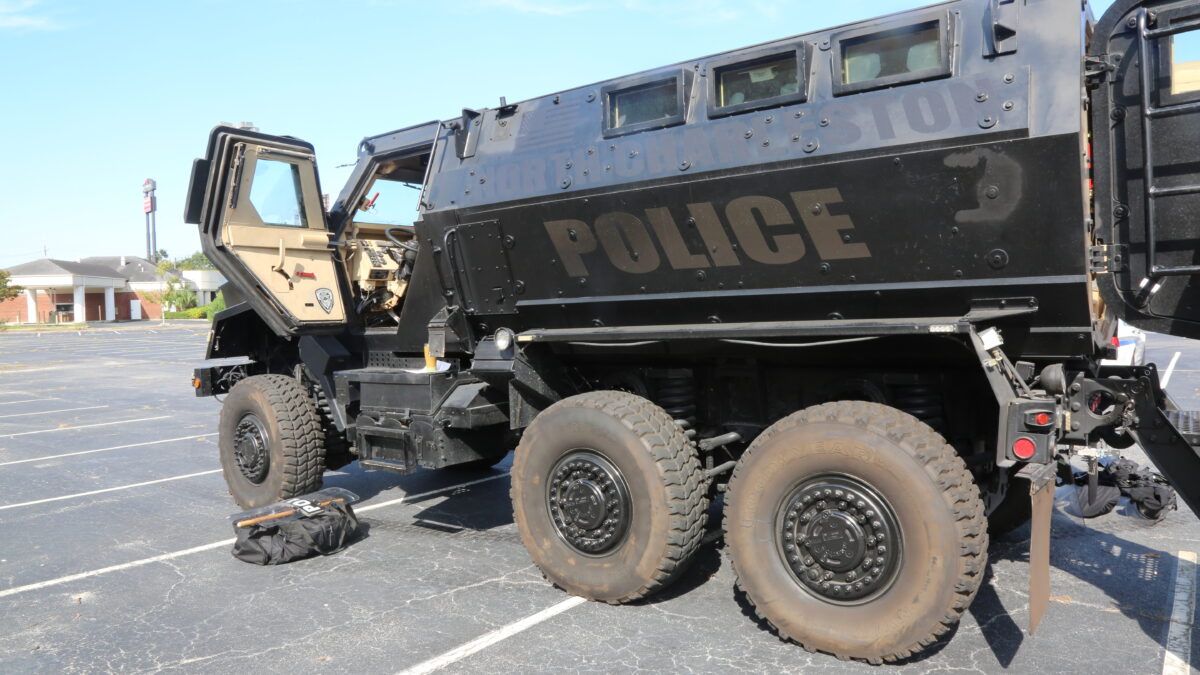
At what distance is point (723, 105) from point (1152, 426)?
246 centimetres

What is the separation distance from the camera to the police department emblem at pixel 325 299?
6.80 m

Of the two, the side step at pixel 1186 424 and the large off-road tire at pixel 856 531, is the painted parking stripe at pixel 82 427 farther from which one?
the side step at pixel 1186 424

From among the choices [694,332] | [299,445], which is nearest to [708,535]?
[694,332]

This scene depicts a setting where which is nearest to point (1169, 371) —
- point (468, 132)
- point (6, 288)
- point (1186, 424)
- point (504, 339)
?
point (1186, 424)

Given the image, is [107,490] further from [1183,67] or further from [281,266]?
[1183,67]

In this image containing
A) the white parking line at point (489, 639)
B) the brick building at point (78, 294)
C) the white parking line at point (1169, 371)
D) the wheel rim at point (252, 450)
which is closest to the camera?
the white parking line at point (489, 639)

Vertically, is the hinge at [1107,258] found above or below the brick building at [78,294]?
below

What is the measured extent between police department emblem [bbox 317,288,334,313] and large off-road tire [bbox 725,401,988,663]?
402 centimetres

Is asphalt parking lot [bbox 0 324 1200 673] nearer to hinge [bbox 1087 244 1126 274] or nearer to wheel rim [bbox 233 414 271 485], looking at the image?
wheel rim [bbox 233 414 271 485]

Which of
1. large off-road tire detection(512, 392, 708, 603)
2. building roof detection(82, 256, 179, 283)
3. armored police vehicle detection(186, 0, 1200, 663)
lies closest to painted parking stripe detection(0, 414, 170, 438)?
armored police vehicle detection(186, 0, 1200, 663)

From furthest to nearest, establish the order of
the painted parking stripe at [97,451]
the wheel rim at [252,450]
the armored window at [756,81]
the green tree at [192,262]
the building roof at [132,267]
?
the green tree at [192,262]
the building roof at [132,267]
the painted parking stripe at [97,451]
the wheel rim at [252,450]
the armored window at [756,81]

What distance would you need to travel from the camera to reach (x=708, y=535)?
4832 millimetres

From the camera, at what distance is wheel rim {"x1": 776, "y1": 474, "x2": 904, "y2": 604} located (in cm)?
367

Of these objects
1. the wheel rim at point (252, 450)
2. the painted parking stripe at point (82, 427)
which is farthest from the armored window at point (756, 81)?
the painted parking stripe at point (82, 427)
